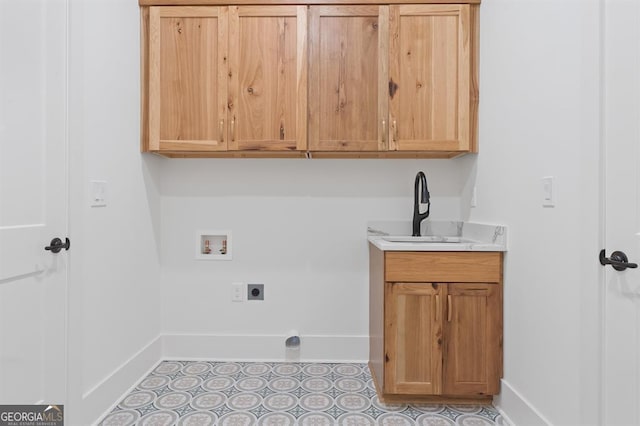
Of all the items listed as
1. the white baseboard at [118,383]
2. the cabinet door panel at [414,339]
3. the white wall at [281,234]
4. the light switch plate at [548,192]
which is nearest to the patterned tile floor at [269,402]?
the white baseboard at [118,383]

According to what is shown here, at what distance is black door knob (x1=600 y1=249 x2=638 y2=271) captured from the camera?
1.11 meters

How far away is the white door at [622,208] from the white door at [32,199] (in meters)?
1.98

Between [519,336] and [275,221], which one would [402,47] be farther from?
[519,336]

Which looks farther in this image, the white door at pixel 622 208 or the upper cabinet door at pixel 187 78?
the upper cabinet door at pixel 187 78

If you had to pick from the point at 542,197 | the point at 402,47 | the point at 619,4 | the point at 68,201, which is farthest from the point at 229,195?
the point at 619,4

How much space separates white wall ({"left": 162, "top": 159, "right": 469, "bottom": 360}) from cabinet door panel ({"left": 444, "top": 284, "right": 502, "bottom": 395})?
70 cm

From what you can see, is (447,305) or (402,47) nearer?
(447,305)

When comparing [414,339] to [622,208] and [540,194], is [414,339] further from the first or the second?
[622,208]

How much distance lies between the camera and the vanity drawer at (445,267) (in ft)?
5.85

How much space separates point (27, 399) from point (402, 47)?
2.33m

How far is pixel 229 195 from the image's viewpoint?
7.94 feet

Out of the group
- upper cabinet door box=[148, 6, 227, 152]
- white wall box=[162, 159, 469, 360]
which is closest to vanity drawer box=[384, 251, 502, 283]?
white wall box=[162, 159, 469, 360]

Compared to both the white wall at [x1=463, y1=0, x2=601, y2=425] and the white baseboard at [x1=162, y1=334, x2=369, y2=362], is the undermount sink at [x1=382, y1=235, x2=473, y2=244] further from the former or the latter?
the white baseboard at [x1=162, y1=334, x2=369, y2=362]

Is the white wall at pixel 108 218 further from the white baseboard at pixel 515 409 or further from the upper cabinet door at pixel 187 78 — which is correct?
the white baseboard at pixel 515 409
